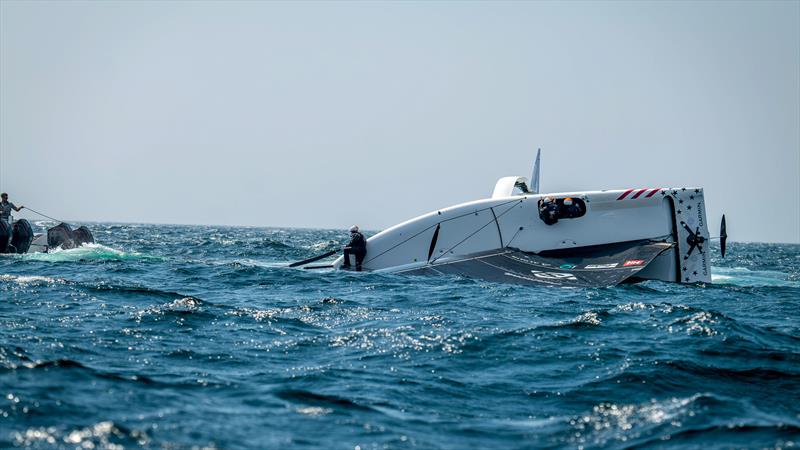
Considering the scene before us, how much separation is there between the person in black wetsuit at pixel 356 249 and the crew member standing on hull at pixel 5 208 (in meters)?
10.5

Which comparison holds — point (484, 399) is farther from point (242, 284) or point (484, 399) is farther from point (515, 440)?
point (242, 284)

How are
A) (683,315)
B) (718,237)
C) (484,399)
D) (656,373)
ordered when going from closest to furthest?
1. (484,399)
2. (656,373)
3. (683,315)
4. (718,237)

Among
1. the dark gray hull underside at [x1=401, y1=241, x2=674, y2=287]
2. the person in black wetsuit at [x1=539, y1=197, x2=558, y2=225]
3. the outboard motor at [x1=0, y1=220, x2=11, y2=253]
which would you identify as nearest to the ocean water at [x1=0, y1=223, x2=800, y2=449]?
the dark gray hull underside at [x1=401, y1=241, x2=674, y2=287]

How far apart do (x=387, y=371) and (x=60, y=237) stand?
21716mm

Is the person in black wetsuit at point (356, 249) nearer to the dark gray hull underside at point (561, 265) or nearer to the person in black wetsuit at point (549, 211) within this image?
the dark gray hull underside at point (561, 265)

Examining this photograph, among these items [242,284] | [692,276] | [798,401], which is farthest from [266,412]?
[692,276]

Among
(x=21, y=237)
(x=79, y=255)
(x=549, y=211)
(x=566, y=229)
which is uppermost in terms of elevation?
(x=549, y=211)

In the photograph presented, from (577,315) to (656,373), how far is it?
439 cm

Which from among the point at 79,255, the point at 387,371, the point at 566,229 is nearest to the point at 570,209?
the point at 566,229

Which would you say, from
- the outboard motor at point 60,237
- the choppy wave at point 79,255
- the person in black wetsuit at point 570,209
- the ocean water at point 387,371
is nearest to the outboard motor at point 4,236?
the choppy wave at point 79,255

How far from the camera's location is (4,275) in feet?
55.7

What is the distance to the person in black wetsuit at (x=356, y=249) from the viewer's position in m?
21.9

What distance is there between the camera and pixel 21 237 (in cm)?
2525

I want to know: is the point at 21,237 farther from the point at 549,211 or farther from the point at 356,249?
the point at 549,211
